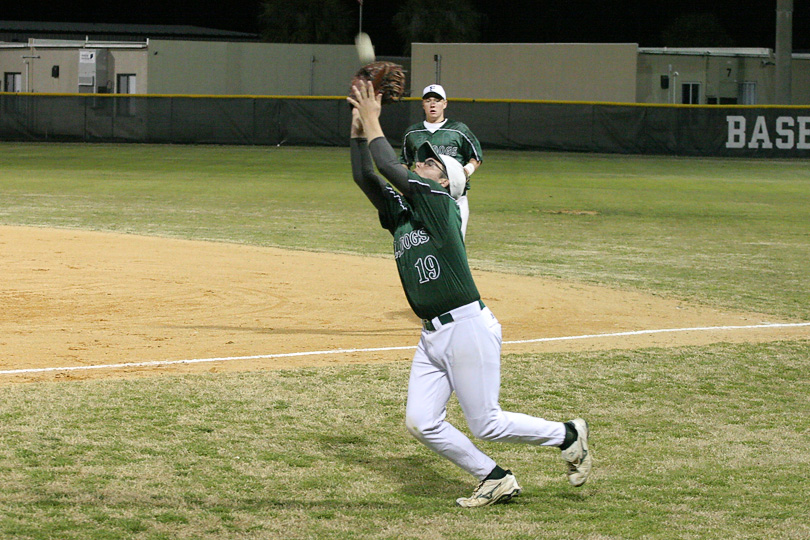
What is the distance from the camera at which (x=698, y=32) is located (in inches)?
2908

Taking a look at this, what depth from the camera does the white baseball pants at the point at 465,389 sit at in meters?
4.68

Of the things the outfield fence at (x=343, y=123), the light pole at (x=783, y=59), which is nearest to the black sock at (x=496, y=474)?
the outfield fence at (x=343, y=123)

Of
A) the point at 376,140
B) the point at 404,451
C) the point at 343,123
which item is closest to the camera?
the point at 376,140

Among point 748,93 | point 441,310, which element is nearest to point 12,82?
point 748,93

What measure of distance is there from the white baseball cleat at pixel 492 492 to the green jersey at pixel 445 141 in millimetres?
5000

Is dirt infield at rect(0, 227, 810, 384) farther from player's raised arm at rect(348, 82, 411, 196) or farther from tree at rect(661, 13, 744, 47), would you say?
tree at rect(661, 13, 744, 47)

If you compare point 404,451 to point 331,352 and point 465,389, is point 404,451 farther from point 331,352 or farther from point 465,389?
point 331,352

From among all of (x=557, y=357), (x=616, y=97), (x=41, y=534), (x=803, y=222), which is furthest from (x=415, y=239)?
(x=616, y=97)

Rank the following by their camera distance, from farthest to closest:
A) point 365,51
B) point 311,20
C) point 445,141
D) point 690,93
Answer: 1. point 311,20
2. point 690,93
3. point 445,141
4. point 365,51

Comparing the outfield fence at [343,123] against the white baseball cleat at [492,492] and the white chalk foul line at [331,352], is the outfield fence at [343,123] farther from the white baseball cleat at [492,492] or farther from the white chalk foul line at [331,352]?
the white baseball cleat at [492,492]

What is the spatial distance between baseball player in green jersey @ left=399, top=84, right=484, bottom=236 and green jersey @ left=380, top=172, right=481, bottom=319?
15.3ft

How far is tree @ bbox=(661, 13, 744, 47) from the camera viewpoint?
73.8m

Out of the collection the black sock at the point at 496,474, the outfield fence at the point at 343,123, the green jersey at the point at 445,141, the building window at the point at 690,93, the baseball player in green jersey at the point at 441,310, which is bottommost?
the black sock at the point at 496,474

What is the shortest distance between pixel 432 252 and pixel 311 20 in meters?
74.4
